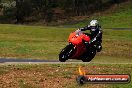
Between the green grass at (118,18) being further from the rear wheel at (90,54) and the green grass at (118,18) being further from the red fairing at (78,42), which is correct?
the red fairing at (78,42)

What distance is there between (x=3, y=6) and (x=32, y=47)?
62711 millimetres

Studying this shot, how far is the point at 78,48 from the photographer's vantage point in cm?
1215

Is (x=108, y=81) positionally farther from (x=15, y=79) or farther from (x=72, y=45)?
(x=15, y=79)

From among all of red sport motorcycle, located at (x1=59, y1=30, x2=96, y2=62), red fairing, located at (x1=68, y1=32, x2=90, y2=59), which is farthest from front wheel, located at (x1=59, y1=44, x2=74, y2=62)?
red fairing, located at (x1=68, y1=32, x2=90, y2=59)

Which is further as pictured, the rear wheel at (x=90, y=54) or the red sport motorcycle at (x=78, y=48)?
the rear wheel at (x=90, y=54)

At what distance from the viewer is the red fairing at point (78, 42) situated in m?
12.1

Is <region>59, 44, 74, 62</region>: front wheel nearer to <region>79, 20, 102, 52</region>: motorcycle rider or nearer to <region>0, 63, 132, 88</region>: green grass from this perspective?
<region>79, 20, 102, 52</region>: motorcycle rider

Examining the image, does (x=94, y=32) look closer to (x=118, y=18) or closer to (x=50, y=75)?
(x=50, y=75)

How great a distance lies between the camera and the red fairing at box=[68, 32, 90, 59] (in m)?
12.1

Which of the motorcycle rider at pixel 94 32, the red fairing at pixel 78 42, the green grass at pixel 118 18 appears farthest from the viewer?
the green grass at pixel 118 18

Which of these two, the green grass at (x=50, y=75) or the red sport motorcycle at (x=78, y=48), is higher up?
the red sport motorcycle at (x=78, y=48)

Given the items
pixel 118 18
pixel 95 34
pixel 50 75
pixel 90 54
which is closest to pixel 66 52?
pixel 90 54

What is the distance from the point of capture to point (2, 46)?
42531 mm

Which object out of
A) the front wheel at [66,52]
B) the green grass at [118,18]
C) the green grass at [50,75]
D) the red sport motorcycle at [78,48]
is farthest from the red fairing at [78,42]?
the green grass at [118,18]
